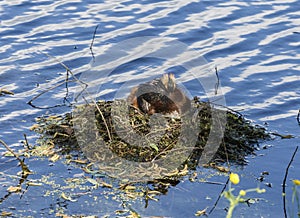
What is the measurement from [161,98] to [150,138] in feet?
2.24

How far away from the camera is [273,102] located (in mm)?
9328

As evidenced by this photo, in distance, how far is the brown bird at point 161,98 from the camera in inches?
310

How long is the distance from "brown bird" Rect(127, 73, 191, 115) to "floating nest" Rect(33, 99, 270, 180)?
0.09 m

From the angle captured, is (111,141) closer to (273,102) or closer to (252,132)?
(252,132)

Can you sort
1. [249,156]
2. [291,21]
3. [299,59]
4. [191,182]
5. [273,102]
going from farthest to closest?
[291,21] < [299,59] < [273,102] < [249,156] < [191,182]

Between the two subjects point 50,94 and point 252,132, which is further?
point 50,94

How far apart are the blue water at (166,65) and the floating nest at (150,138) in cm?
28

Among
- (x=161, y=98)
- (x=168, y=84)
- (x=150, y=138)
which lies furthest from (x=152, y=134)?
(x=168, y=84)

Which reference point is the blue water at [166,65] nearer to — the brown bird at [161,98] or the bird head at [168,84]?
the brown bird at [161,98]

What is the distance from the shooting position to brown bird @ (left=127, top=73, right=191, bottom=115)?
787cm

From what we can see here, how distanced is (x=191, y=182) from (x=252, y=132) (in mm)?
1316

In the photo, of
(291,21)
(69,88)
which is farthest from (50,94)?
(291,21)

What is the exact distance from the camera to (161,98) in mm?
7973

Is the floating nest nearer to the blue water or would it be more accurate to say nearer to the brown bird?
the brown bird
